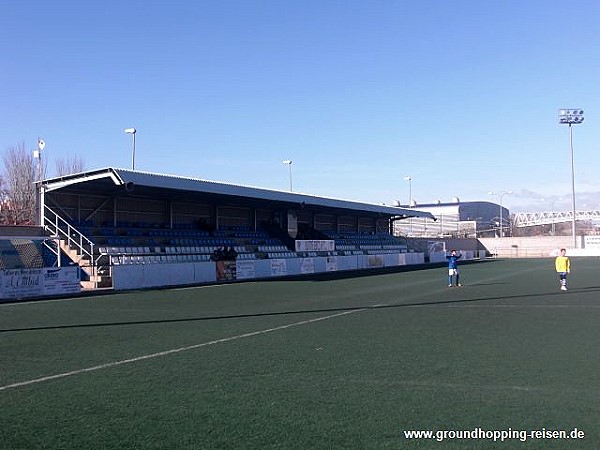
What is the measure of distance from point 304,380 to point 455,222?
126m

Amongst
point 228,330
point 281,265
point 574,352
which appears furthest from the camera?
point 281,265

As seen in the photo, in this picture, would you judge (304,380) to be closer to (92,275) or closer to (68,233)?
(92,275)

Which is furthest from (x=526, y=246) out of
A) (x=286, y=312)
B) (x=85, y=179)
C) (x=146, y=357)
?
(x=146, y=357)

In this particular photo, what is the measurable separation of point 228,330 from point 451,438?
8473mm

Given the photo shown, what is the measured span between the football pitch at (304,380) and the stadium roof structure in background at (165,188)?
1446 cm

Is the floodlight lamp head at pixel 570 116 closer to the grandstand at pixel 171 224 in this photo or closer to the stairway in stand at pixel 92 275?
the grandstand at pixel 171 224

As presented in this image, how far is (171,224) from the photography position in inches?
1615

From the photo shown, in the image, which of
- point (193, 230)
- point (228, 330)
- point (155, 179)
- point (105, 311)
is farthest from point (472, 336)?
point (193, 230)

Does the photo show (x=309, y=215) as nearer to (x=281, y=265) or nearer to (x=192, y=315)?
(x=281, y=265)

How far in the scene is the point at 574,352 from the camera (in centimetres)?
996

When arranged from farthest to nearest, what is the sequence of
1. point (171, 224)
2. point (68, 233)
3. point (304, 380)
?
point (171, 224) → point (68, 233) → point (304, 380)

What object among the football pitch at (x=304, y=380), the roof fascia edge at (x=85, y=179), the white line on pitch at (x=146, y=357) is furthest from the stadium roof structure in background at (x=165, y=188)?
the white line on pitch at (x=146, y=357)

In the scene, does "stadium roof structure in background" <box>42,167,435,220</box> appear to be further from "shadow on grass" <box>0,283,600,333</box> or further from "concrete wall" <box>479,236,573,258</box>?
"concrete wall" <box>479,236,573,258</box>

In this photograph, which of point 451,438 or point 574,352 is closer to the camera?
point 451,438
